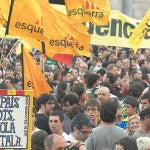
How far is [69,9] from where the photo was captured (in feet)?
48.0

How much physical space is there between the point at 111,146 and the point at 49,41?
13.4 ft

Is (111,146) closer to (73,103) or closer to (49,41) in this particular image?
(73,103)

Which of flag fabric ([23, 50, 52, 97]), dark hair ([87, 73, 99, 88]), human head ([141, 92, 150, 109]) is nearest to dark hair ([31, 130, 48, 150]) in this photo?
human head ([141, 92, 150, 109])

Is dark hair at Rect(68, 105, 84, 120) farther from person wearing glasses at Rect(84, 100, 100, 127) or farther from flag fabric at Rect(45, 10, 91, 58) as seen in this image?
flag fabric at Rect(45, 10, 91, 58)

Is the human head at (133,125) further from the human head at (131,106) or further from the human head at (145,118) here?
the human head at (131,106)

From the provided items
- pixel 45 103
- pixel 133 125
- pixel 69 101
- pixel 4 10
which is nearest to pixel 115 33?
pixel 4 10

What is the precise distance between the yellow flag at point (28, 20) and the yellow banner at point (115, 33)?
733cm

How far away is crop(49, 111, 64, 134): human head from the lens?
9531 millimetres

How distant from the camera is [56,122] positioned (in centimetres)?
956

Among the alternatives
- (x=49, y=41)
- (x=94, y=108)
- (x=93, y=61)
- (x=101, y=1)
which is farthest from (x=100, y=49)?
(x=94, y=108)

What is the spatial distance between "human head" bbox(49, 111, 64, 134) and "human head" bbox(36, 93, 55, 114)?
4.08 ft

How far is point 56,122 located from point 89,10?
5.77 meters

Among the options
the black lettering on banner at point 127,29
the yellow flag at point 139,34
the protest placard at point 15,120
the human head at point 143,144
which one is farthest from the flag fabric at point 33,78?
the black lettering on banner at point 127,29

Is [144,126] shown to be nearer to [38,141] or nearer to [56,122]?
[56,122]
